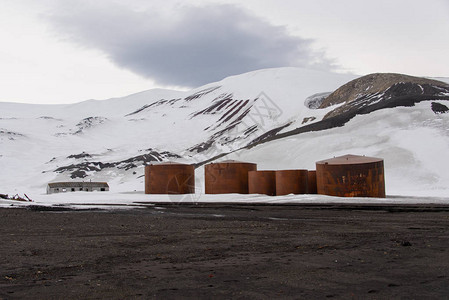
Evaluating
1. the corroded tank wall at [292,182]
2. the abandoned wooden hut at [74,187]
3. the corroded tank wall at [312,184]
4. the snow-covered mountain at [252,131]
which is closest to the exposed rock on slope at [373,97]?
the snow-covered mountain at [252,131]

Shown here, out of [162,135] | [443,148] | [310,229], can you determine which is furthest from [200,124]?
[310,229]

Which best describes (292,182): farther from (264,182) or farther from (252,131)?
(252,131)

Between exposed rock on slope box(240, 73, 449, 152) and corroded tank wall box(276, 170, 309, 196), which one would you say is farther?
exposed rock on slope box(240, 73, 449, 152)

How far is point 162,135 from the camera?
11919cm

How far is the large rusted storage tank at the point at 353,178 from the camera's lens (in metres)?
29.5

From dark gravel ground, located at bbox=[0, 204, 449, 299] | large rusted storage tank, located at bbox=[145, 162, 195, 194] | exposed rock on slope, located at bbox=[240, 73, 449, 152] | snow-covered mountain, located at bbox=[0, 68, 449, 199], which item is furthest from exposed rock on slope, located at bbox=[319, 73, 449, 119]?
dark gravel ground, located at bbox=[0, 204, 449, 299]

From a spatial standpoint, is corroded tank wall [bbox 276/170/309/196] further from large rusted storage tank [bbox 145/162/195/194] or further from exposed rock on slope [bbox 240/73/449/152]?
exposed rock on slope [bbox 240/73/449/152]

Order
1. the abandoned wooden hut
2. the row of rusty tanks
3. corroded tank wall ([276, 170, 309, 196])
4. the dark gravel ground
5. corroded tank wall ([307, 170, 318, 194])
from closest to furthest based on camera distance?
the dark gravel ground, the row of rusty tanks, corroded tank wall ([276, 170, 309, 196]), corroded tank wall ([307, 170, 318, 194]), the abandoned wooden hut

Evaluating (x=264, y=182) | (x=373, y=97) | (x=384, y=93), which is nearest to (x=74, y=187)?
(x=264, y=182)

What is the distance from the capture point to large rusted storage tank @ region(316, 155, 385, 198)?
96.9 ft

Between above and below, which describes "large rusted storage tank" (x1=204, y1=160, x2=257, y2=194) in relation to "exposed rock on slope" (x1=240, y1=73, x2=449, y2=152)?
below

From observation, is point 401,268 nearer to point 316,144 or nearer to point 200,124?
point 316,144

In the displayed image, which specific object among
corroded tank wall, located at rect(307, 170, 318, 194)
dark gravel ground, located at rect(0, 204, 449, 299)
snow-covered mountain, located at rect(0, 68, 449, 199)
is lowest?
dark gravel ground, located at rect(0, 204, 449, 299)

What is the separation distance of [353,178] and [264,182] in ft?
23.6
